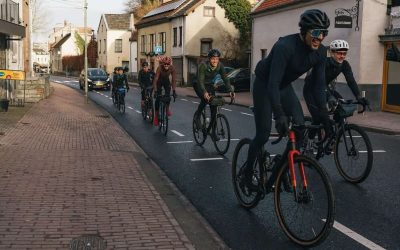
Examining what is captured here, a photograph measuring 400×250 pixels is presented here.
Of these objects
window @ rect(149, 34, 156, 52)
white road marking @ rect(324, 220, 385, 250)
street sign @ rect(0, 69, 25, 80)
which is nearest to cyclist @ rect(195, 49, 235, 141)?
white road marking @ rect(324, 220, 385, 250)

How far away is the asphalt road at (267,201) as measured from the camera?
4.51 meters

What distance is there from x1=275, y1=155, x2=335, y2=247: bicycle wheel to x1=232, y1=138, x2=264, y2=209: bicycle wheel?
25.5 inches

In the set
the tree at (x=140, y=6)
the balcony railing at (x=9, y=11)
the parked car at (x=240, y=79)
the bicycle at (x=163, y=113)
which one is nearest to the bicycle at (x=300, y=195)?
the bicycle at (x=163, y=113)

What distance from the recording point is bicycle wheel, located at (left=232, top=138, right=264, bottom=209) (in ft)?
17.0

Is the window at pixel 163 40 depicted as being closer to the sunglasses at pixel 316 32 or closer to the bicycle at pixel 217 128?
the bicycle at pixel 217 128

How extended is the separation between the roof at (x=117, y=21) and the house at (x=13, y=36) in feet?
145

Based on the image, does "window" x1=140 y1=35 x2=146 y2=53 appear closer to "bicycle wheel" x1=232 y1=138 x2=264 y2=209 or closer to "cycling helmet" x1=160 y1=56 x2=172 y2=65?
"cycling helmet" x1=160 y1=56 x2=172 y2=65

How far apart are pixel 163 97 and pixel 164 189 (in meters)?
5.50

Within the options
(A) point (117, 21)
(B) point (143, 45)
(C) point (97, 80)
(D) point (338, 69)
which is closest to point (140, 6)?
(A) point (117, 21)

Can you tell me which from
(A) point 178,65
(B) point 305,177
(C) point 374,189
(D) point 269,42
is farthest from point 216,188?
(A) point 178,65

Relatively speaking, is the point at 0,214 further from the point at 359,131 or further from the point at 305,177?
the point at 359,131

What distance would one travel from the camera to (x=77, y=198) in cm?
564

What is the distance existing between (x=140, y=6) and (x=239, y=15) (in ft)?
133

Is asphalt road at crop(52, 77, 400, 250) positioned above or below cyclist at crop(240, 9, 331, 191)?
below
